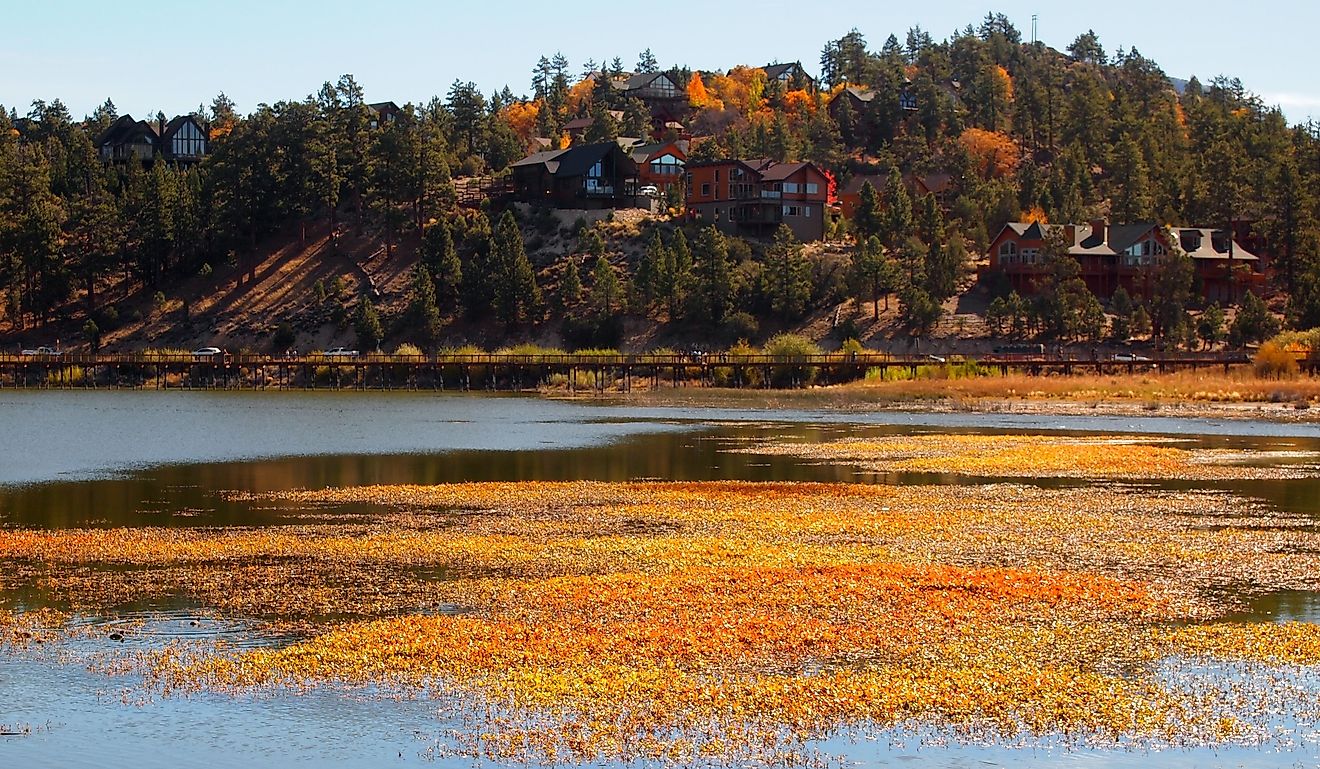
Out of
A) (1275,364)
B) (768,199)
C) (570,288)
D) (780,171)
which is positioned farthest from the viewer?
(780,171)

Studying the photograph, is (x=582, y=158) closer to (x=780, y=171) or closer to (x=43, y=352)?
(x=780, y=171)

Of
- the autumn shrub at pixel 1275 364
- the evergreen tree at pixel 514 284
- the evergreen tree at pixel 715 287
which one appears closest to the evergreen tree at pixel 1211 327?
the autumn shrub at pixel 1275 364

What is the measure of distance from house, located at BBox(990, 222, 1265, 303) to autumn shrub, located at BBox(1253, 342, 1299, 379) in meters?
25.9

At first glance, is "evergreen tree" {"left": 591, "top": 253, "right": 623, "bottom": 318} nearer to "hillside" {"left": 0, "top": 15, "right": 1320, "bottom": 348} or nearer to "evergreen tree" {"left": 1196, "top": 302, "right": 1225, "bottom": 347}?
"hillside" {"left": 0, "top": 15, "right": 1320, "bottom": 348}

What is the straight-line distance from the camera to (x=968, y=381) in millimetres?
98250

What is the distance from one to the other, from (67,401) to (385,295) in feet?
146

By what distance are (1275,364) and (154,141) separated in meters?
126

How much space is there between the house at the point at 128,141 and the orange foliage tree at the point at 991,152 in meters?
92.4

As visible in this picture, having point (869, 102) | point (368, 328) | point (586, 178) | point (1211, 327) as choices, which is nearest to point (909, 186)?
point (586, 178)

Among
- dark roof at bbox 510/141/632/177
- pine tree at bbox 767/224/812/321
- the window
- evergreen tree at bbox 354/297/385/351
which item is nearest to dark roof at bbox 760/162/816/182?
→ dark roof at bbox 510/141/632/177

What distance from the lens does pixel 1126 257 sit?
126438 mm

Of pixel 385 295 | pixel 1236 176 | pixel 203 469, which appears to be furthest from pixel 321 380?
pixel 1236 176

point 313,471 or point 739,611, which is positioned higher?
point 739,611

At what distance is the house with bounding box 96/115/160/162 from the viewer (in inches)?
6831
